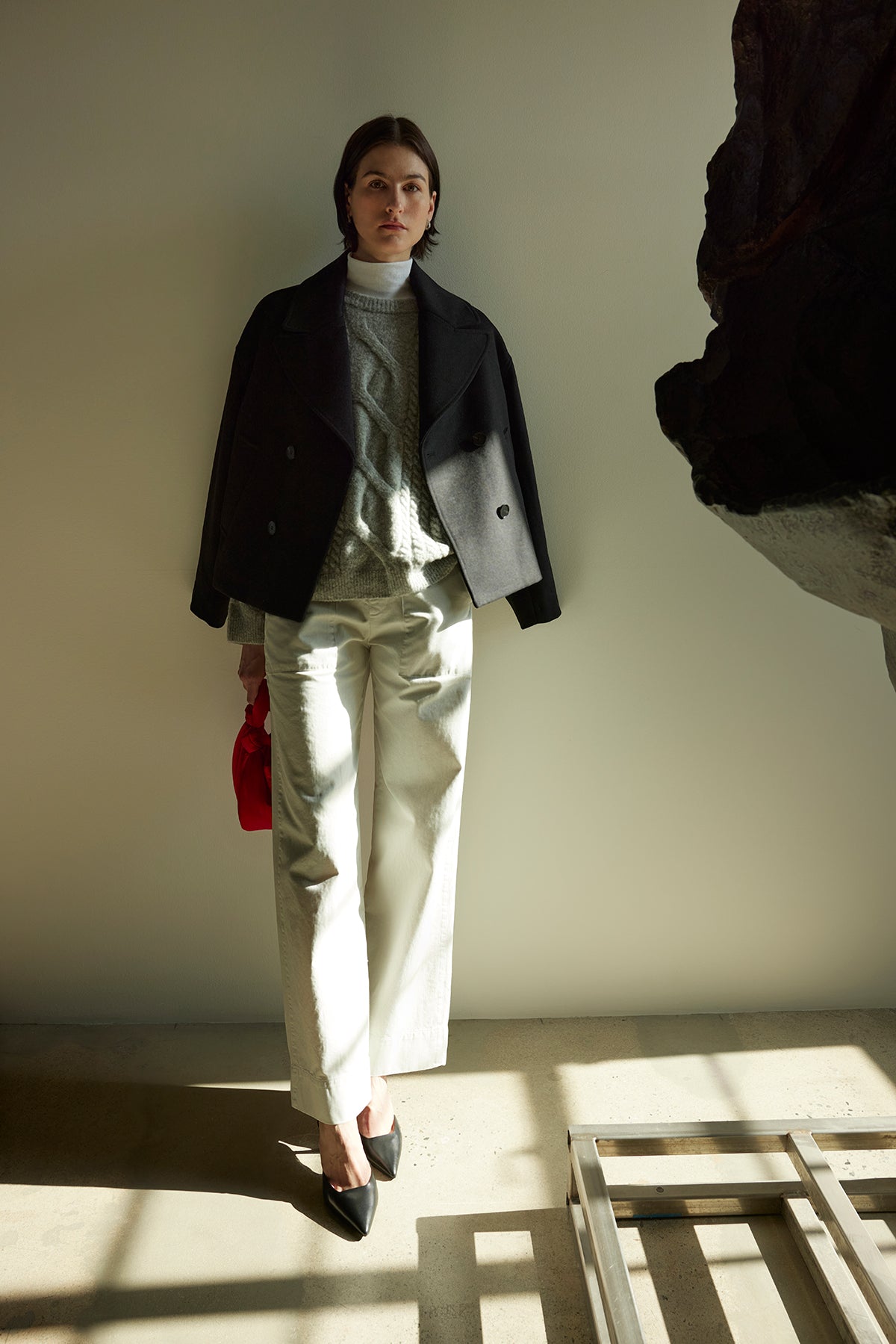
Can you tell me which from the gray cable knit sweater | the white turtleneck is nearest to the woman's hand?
the gray cable knit sweater

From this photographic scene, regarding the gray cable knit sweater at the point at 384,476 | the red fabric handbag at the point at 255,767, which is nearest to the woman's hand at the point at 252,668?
the red fabric handbag at the point at 255,767

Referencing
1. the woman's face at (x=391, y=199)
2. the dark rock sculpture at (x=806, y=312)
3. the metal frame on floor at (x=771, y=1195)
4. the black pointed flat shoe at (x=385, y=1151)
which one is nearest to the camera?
the dark rock sculpture at (x=806, y=312)

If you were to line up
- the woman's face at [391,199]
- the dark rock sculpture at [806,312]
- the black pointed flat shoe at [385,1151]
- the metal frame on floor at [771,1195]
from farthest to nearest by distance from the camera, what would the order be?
the black pointed flat shoe at [385,1151] → the woman's face at [391,199] → the metal frame on floor at [771,1195] → the dark rock sculpture at [806,312]

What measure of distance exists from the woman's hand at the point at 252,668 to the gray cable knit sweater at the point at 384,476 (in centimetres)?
29

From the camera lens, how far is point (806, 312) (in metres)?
0.82

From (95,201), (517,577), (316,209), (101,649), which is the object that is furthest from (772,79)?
(101,649)

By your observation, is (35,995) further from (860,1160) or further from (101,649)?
(860,1160)

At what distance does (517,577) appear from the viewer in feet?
5.64

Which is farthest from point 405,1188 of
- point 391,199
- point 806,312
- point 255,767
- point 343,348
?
point 391,199

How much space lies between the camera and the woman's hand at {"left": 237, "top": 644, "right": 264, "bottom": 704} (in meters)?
1.83

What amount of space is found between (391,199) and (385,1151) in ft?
5.26

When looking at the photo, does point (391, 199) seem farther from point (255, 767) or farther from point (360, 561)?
point (255, 767)

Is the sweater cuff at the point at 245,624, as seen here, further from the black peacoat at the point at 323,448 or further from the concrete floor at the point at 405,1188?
the concrete floor at the point at 405,1188

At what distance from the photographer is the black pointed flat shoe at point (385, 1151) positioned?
5.72ft
